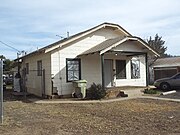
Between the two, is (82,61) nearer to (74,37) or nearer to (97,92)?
(74,37)

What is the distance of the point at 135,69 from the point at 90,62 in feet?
16.3

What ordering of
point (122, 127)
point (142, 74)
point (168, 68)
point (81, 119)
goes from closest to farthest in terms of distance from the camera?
point (122, 127) < point (81, 119) < point (142, 74) < point (168, 68)

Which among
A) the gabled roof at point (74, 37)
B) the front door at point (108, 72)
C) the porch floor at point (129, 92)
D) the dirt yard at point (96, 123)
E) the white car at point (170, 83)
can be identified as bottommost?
the dirt yard at point (96, 123)

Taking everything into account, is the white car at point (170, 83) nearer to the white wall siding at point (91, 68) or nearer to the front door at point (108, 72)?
the front door at point (108, 72)

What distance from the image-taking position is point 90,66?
862 inches

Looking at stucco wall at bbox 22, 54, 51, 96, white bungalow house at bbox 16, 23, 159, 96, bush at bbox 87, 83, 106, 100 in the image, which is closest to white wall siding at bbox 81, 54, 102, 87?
white bungalow house at bbox 16, 23, 159, 96

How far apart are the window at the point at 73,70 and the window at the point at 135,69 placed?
5.49m

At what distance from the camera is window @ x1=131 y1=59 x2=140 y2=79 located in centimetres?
2469

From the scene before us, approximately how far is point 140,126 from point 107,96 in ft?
32.5

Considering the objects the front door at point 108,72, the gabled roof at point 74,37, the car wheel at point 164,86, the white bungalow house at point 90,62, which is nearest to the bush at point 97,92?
the white bungalow house at point 90,62

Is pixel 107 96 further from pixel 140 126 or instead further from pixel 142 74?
pixel 140 126

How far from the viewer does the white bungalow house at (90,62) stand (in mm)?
20297

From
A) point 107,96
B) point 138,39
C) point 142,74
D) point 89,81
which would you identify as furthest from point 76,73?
point 142,74

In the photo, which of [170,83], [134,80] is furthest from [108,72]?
[170,83]
